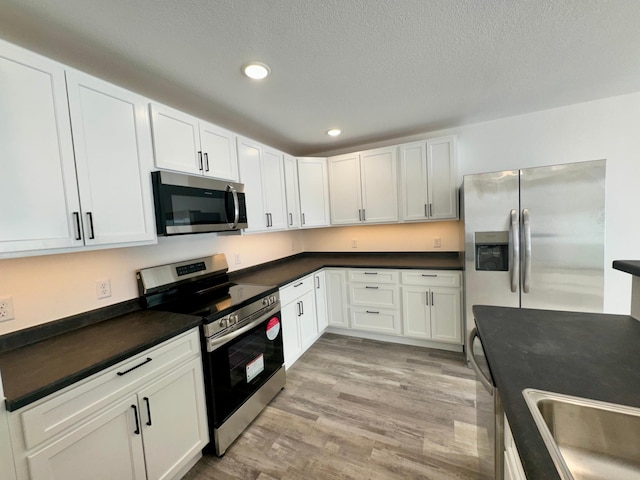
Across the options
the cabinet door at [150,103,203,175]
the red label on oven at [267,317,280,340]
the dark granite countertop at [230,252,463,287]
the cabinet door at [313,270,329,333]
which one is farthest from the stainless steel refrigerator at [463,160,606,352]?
the cabinet door at [150,103,203,175]

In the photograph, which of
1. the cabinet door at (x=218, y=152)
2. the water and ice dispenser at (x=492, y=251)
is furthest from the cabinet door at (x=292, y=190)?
the water and ice dispenser at (x=492, y=251)

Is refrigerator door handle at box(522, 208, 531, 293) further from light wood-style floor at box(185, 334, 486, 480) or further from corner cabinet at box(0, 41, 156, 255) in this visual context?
corner cabinet at box(0, 41, 156, 255)

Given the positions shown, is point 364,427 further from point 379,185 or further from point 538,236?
point 379,185

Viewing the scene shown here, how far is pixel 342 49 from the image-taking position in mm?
1516

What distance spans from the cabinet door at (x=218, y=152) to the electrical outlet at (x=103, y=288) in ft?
3.25

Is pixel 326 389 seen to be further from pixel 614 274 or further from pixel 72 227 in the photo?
pixel 614 274

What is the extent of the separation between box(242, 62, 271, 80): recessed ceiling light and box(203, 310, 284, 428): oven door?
172 centimetres

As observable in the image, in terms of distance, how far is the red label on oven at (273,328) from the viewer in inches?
82.4

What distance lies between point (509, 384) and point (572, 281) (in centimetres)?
207

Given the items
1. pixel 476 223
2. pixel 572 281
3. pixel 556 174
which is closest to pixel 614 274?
pixel 572 281

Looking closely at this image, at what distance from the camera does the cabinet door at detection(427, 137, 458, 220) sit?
2.78 metres

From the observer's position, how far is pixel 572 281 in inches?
85.0

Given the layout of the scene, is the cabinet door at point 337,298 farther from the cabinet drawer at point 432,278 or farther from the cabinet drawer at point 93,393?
the cabinet drawer at point 93,393

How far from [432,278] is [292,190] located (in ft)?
6.14
